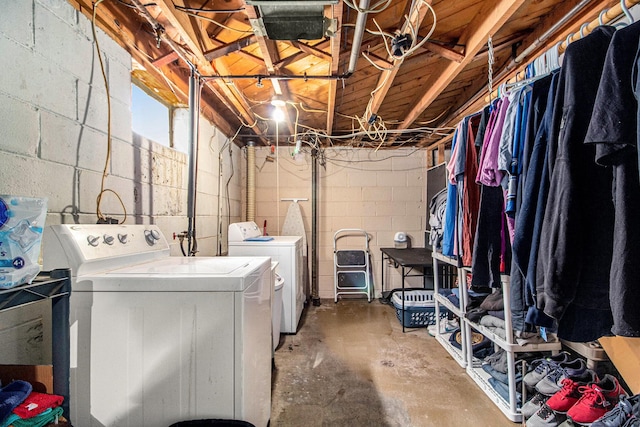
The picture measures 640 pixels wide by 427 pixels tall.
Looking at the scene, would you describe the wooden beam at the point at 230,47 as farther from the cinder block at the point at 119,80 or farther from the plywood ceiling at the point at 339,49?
the cinder block at the point at 119,80

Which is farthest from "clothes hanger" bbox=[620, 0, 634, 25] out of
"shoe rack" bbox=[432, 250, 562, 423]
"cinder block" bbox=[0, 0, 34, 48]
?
"cinder block" bbox=[0, 0, 34, 48]

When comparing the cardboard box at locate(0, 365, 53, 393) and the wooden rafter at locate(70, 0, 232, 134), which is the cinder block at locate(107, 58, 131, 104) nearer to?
the wooden rafter at locate(70, 0, 232, 134)

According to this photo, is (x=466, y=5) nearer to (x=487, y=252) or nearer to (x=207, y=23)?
(x=487, y=252)

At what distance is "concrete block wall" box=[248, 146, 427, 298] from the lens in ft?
13.2

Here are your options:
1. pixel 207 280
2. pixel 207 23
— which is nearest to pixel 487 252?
pixel 207 280

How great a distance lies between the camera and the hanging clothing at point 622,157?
734mm

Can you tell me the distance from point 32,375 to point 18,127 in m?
0.82

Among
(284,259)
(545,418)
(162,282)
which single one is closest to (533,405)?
(545,418)

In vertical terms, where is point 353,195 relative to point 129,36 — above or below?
below

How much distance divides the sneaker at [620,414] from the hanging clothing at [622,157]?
0.72 m

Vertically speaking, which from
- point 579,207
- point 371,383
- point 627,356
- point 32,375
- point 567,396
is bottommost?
point 371,383

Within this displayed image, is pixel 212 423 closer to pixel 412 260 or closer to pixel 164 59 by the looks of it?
pixel 164 59

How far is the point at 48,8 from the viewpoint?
45.1 inches

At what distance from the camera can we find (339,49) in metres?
1.69
